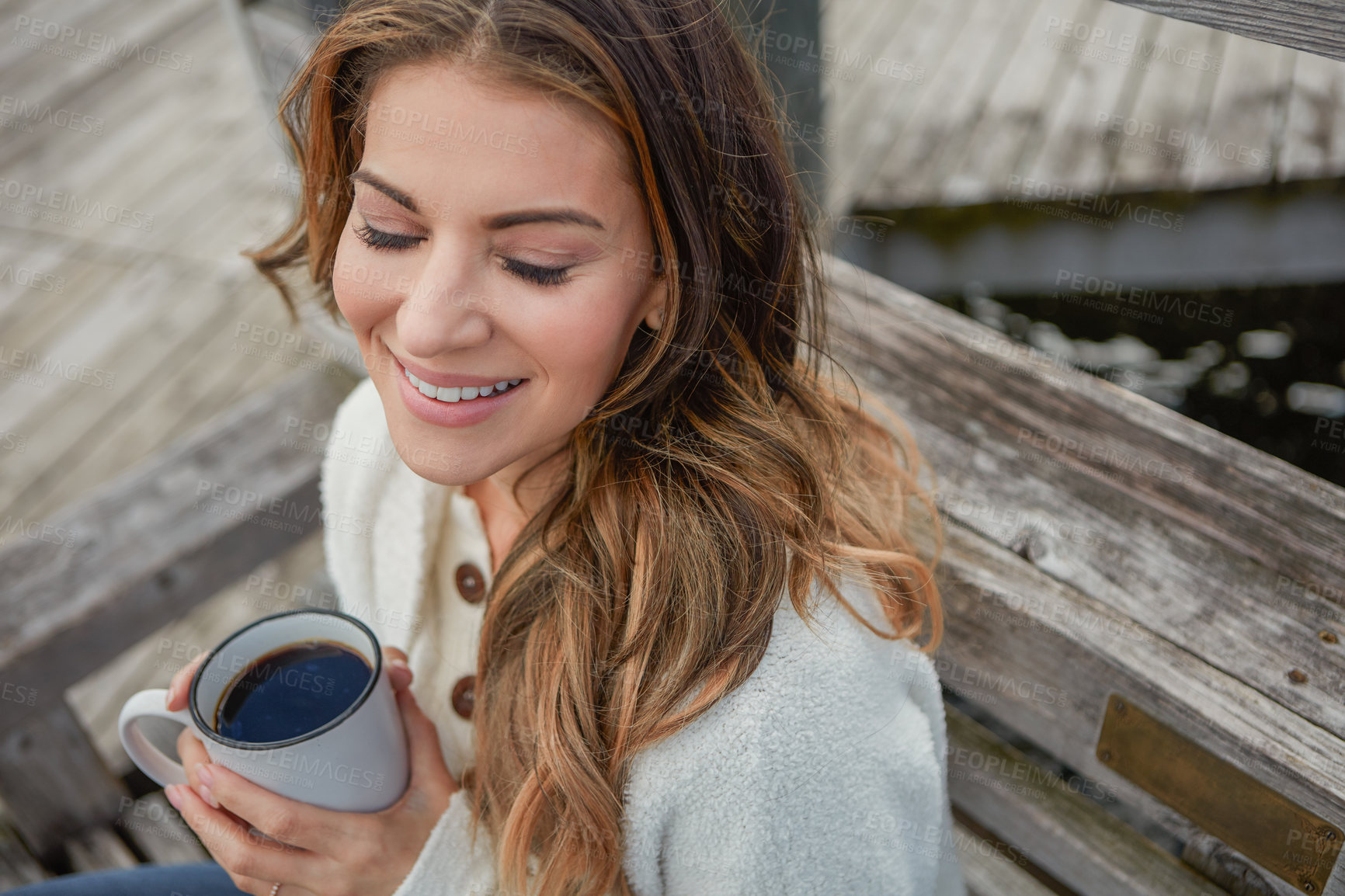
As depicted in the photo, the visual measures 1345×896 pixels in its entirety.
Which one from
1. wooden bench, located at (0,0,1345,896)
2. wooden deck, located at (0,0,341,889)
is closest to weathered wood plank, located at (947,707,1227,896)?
wooden bench, located at (0,0,1345,896)

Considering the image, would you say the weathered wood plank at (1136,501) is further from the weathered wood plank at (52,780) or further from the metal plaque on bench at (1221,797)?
the weathered wood plank at (52,780)

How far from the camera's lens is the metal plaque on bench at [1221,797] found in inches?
37.3

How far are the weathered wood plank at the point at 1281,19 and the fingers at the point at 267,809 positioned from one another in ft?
3.77

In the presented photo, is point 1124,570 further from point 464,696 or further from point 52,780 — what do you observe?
point 52,780

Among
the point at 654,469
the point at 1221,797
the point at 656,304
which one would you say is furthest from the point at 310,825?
the point at 1221,797

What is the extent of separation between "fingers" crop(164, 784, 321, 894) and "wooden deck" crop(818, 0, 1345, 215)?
1.96 metres

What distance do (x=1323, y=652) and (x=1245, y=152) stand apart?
73.2 inches

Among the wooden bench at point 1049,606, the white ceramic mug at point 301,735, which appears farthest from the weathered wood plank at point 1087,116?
the white ceramic mug at point 301,735

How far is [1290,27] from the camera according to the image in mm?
817

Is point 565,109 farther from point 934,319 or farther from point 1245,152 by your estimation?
point 1245,152

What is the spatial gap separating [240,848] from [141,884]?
344 millimetres

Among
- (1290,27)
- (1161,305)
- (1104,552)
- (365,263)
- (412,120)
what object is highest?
(1290,27)

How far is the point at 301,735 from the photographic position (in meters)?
0.92

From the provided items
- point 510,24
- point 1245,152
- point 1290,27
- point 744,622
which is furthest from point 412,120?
point 1245,152
